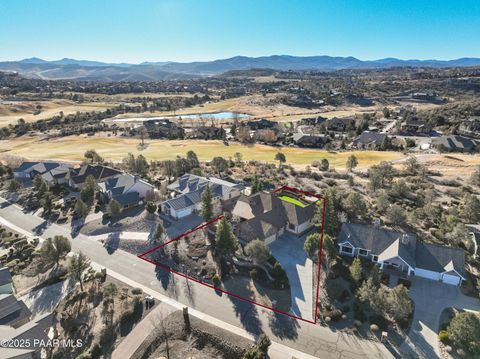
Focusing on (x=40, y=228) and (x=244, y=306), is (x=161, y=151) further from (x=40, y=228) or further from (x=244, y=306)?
(x=244, y=306)

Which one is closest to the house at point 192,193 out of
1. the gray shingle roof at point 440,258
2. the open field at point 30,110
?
the gray shingle roof at point 440,258

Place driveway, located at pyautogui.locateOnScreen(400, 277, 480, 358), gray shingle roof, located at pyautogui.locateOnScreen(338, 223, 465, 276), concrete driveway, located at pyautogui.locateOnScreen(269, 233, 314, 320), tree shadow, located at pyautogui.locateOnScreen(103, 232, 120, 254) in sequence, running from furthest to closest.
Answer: tree shadow, located at pyautogui.locateOnScreen(103, 232, 120, 254), gray shingle roof, located at pyautogui.locateOnScreen(338, 223, 465, 276), concrete driveway, located at pyautogui.locateOnScreen(269, 233, 314, 320), driveway, located at pyautogui.locateOnScreen(400, 277, 480, 358)

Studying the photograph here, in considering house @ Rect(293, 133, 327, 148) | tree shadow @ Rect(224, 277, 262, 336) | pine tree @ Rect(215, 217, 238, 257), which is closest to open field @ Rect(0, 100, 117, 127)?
house @ Rect(293, 133, 327, 148)

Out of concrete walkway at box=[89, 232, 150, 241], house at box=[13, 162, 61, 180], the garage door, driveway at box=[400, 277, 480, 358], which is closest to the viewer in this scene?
driveway at box=[400, 277, 480, 358]

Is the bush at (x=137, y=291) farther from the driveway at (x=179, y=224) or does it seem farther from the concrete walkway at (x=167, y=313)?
the driveway at (x=179, y=224)

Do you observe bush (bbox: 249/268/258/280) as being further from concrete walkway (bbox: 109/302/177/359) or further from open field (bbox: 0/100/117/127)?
open field (bbox: 0/100/117/127)

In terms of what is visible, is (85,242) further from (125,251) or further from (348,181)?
(348,181)
